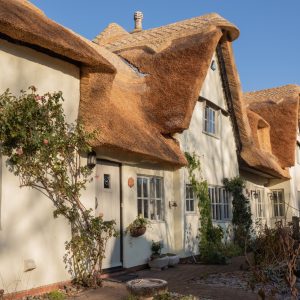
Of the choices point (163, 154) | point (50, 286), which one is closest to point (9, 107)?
point (50, 286)

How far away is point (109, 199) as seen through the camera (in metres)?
8.31

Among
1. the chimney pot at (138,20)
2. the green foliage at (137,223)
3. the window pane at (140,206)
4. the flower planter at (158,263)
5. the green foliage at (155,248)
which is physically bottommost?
the flower planter at (158,263)

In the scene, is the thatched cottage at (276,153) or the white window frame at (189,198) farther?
the thatched cottage at (276,153)

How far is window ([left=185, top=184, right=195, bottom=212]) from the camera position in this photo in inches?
425

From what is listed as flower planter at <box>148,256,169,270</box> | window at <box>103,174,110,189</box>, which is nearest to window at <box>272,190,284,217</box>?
flower planter at <box>148,256,169,270</box>

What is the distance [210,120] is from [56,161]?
7.02 meters

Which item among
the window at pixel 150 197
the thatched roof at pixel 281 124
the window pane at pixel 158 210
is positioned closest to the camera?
the window at pixel 150 197

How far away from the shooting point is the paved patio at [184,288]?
20.1 feet

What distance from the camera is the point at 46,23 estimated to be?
7066mm

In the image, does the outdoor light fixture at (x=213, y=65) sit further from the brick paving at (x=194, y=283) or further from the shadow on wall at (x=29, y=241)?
the shadow on wall at (x=29, y=241)

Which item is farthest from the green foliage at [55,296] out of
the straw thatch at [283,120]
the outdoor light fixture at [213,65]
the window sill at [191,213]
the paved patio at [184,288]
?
the straw thatch at [283,120]

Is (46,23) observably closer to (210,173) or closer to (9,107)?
(9,107)

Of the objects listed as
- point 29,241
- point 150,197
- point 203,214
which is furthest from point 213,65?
point 29,241

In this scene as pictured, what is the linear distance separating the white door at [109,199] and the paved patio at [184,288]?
636mm
